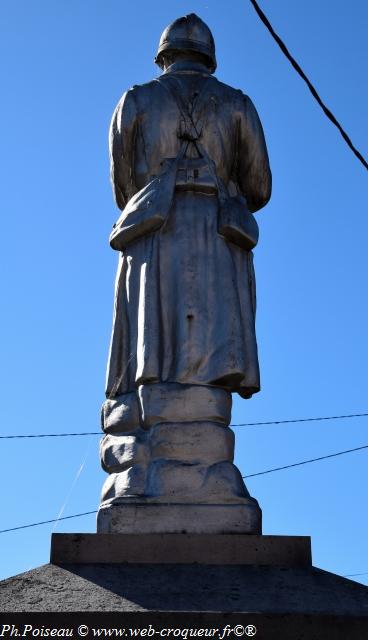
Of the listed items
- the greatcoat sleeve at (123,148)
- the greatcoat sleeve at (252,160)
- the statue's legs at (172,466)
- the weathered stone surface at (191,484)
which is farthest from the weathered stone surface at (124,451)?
the greatcoat sleeve at (252,160)

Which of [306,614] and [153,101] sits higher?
[153,101]

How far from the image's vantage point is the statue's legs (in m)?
6.56

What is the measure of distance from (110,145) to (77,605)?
3.48m

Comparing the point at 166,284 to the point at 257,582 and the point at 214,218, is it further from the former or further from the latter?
the point at 257,582

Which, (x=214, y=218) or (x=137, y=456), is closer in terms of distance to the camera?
(x=137, y=456)

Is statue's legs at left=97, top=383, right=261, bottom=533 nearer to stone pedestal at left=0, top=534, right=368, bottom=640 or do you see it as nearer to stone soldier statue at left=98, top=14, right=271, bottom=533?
stone soldier statue at left=98, top=14, right=271, bottom=533

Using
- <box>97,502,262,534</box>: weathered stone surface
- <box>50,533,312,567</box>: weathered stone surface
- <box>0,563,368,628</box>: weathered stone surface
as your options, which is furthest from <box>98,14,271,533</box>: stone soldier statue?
<box>0,563,368,628</box>: weathered stone surface

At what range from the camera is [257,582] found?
6.09 meters

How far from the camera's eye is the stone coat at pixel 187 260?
717cm

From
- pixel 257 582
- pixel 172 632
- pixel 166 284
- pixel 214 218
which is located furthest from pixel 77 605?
pixel 214 218

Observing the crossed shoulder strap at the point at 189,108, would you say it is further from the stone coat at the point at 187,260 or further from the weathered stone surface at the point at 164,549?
the weathered stone surface at the point at 164,549

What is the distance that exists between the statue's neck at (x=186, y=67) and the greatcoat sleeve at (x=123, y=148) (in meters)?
0.45

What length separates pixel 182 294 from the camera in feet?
23.8

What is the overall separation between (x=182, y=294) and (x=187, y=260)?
248 millimetres
